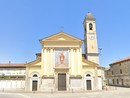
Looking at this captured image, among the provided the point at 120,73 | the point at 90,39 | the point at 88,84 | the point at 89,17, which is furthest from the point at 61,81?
the point at 120,73

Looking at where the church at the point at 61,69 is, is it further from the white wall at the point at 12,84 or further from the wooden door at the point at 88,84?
the white wall at the point at 12,84

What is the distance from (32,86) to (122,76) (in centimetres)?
2601

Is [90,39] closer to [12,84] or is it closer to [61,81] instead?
[61,81]

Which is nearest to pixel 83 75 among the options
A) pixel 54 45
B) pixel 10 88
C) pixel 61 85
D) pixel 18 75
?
pixel 61 85

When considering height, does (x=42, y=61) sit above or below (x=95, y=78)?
above

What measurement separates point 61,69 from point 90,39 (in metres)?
12.1

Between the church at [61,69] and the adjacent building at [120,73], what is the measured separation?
1236 centimetres

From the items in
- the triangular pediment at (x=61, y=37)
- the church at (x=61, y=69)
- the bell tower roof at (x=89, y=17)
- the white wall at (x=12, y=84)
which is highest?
the bell tower roof at (x=89, y=17)

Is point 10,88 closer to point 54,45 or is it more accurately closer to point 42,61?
point 42,61

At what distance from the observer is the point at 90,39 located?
134 feet

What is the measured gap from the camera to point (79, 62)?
1334 inches

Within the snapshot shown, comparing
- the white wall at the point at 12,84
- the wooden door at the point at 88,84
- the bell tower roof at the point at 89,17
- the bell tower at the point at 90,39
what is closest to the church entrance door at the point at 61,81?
the wooden door at the point at 88,84

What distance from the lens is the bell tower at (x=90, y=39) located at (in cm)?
3929

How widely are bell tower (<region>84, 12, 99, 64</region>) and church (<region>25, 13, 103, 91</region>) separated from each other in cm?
503
